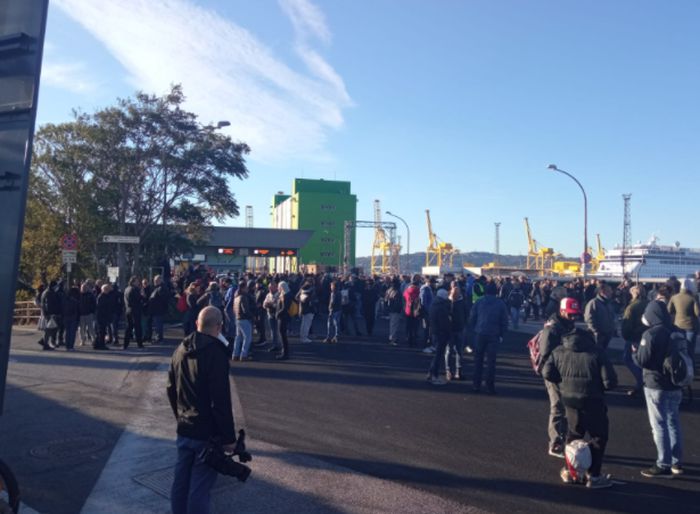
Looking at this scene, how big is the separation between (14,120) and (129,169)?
71.7ft

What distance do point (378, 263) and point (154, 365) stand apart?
359 ft

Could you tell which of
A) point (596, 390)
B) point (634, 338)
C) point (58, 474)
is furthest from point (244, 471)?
point (634, 338)

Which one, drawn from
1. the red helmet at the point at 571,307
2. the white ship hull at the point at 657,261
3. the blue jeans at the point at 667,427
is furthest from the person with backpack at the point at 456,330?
the white ship hull at the point at 657,261

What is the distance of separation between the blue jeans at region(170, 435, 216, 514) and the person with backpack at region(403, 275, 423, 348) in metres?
11.6

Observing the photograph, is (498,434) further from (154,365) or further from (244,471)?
(154,365)

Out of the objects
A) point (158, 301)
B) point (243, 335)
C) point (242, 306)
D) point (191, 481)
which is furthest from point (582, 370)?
point (158, 301)

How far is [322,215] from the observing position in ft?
260

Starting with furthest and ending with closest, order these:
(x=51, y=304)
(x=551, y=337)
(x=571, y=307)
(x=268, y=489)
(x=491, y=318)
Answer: (x=51, y=304) → (x=491, y=318) → (x=551, y=337) → (x=571, y=307) → (x=268, y=489)

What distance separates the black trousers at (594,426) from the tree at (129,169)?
2012 centimetres

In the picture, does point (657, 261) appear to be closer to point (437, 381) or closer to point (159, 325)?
point (159, 325)

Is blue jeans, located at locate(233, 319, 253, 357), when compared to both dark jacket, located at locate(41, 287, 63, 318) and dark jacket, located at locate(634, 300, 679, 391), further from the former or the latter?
dark jacket, located at locate(634, 300, 679, 391)

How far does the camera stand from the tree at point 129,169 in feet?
76.5

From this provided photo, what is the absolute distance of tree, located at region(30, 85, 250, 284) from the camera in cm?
2333

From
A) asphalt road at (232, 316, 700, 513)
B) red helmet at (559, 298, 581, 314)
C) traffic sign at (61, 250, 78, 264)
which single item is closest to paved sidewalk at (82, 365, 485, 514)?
asphalt road at (232, 316, 700, 513)
